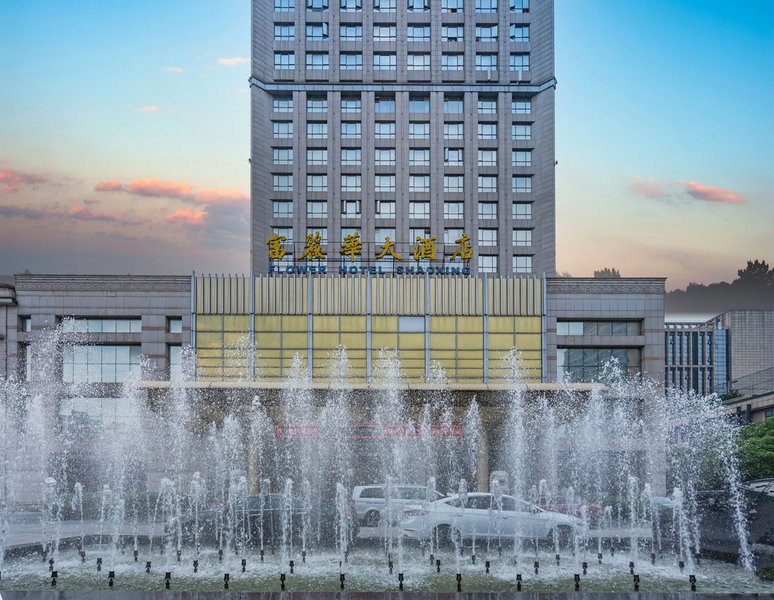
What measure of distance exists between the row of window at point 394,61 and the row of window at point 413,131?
12.0ft

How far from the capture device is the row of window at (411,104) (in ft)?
166

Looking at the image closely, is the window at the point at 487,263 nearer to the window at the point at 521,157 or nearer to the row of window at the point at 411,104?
the window at the point at 521,157

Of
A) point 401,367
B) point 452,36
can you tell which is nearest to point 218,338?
point 401,367

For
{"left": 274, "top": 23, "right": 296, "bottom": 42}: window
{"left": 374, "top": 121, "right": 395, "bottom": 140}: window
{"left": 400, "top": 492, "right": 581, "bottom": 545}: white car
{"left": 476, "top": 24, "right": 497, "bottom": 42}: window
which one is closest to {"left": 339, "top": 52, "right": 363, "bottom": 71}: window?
{"left": 274, "top": 23, "right": 296, "bottom": 42}: window

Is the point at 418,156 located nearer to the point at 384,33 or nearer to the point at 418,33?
the point at 418,33

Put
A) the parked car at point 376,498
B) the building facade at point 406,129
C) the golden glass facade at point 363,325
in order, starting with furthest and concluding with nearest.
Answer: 1. the building facade at point 406,129
2. the golden glass facade at point 363,325
3. the parked car at point 376,498

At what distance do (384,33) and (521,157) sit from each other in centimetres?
1214

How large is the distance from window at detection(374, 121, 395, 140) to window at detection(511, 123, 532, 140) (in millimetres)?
7777

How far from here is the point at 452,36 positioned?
51.1 metres

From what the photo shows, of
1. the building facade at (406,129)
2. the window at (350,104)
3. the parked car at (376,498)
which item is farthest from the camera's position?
the window at (350,104)

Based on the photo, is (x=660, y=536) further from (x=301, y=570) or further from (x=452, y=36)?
(x=452, y=36)

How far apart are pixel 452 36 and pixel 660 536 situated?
3774 centimetres

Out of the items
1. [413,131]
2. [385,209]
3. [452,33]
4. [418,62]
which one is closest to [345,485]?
[385,209]

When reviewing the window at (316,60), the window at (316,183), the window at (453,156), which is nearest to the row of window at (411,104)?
the window at (316,60)
